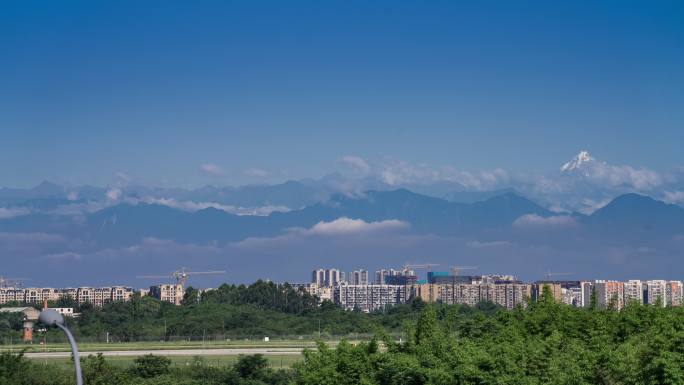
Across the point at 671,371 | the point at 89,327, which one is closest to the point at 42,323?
the point at 671,371

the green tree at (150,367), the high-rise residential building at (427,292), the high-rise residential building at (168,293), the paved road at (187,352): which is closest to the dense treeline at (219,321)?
the paved road at (187,352)

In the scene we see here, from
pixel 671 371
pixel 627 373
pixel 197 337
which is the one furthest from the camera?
pixel 197 337

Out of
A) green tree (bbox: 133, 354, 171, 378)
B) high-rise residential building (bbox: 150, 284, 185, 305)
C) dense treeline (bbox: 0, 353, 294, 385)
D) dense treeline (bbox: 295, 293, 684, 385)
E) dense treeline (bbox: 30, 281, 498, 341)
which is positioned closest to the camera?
dense treeline (bbox: 295, 293, 684, 385)

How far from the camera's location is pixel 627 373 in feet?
85.5

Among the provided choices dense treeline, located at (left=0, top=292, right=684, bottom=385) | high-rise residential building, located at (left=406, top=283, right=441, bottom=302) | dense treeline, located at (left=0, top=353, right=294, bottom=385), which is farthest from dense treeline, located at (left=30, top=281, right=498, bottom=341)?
high-rise residential building, located at (left=406, top=283, right=441, bottom=302)

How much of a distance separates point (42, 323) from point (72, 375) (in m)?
27.3

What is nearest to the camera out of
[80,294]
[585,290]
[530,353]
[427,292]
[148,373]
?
[530,353]

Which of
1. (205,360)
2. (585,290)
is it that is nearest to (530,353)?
(205,360)

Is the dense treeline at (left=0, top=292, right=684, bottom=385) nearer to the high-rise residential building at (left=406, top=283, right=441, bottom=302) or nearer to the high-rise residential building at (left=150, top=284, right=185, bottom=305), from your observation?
the high-rise residential building at (left=150, top=284, right=185, bottom=305)

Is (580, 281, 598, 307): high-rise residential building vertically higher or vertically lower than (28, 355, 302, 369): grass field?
higher

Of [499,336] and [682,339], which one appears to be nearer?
[682,339]

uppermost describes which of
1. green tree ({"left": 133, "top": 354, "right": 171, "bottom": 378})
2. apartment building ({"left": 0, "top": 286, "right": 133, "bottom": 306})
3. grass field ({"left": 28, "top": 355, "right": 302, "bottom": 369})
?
apartment building ({"left": 0, "top": 286, "right": 133, "bottom": 306})

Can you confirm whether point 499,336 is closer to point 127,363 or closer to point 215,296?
point 127,363

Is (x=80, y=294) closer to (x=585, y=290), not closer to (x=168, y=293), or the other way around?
(x=168, y=293)
